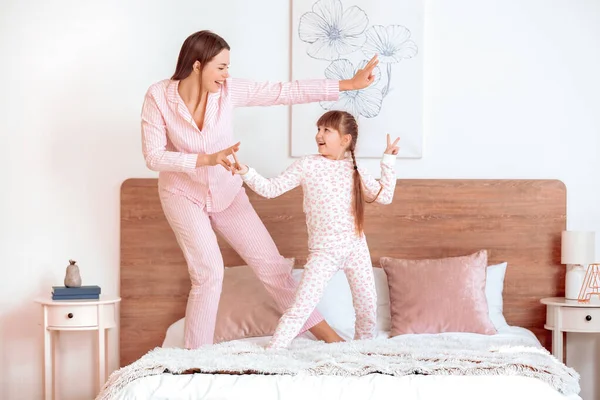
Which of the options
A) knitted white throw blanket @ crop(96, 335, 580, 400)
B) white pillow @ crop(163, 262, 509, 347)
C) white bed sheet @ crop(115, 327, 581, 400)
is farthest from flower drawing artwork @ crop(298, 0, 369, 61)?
white bed sheet @ crop(115, 327, 581, 400)

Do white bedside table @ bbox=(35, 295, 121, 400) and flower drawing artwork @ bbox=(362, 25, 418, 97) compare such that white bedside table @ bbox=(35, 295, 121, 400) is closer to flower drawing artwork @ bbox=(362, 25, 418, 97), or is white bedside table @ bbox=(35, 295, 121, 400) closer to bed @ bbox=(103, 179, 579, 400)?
bed @ bbox=(103, 179, 579, 400)

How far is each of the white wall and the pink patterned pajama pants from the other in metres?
0.96

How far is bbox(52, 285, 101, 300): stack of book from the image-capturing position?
3916mm

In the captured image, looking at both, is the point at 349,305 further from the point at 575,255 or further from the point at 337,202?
the point at 575,255

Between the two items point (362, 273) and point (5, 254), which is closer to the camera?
point (362, 273)

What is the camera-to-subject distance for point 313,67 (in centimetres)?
423

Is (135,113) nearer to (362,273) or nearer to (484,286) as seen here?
(362,273)

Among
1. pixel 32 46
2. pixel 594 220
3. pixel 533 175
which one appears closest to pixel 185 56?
pixel 32 46

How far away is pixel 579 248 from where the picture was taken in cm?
391

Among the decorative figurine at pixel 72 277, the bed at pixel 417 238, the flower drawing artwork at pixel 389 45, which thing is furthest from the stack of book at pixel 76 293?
the flower drawing artwork at pixel 389 45

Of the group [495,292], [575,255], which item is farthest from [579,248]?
[495,292]

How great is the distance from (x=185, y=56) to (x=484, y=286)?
1642 mm

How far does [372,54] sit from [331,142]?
0.90 metres

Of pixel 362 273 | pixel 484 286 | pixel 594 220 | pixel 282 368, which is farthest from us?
pixel 594 220
